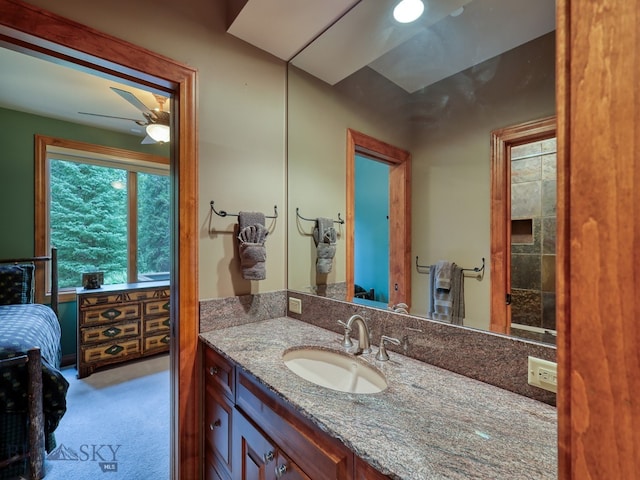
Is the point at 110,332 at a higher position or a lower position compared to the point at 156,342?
higher

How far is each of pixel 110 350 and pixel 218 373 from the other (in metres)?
2.50

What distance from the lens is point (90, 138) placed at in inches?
130

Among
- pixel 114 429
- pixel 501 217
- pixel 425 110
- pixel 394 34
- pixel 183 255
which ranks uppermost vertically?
pixel 394 34

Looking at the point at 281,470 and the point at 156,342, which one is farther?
the point at 156,342

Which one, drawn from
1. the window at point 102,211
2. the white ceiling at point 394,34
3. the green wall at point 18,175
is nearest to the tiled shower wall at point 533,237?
the white ceiling at point 394,34

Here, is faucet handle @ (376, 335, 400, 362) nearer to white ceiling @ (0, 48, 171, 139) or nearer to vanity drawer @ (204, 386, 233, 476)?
vanity drawer @ (204, 386, 233, 476)

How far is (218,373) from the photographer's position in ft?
4.39

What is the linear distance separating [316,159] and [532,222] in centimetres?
126

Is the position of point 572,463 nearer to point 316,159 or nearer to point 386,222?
point 386,222

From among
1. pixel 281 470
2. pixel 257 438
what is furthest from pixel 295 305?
pixel 281 470

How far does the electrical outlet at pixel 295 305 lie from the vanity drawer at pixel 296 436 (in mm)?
631

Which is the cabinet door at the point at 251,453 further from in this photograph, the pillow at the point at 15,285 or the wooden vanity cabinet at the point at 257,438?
the pillow at the point at 15,285

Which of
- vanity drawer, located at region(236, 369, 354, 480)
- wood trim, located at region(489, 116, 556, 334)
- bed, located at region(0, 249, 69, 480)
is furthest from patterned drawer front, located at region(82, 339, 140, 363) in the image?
wood trim, located at region(489, 116, 556, 334)

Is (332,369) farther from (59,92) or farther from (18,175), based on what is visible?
(18,175)
